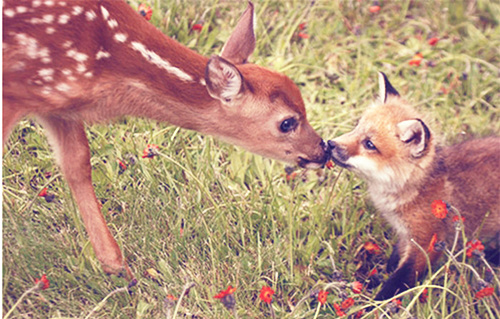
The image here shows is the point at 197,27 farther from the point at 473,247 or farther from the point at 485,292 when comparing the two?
the point at 485,292

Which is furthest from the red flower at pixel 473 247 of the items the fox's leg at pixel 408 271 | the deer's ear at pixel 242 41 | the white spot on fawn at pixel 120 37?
the white spot on fawn at pixel 120 37

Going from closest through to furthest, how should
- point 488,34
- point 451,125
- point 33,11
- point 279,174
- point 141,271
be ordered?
point 33,11, point 141,271, point 279,174, point 451,125, point 488,34

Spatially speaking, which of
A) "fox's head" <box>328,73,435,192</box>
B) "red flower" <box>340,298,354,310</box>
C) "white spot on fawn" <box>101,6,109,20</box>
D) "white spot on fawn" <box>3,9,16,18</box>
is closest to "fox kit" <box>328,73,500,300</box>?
"fox's head" <box>328,73,435,192</box>

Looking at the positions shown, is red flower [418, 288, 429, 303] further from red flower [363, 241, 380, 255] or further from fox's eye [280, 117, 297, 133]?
fox's eye [280, 117, 297, 133]

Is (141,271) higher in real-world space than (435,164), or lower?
lower

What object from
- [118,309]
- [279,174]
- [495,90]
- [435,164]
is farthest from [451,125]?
[118,309]

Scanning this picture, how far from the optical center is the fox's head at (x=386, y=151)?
4.27 m

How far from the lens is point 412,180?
439 cm

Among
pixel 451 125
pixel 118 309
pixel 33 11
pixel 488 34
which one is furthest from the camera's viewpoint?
pixel 488 34

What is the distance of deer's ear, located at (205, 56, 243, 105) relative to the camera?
11.5 ft

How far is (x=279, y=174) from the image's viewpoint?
4859 mm

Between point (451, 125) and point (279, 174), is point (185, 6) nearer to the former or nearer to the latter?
point (279, 174)

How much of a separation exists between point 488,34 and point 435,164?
224 cm

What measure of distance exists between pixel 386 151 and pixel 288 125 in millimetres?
719
